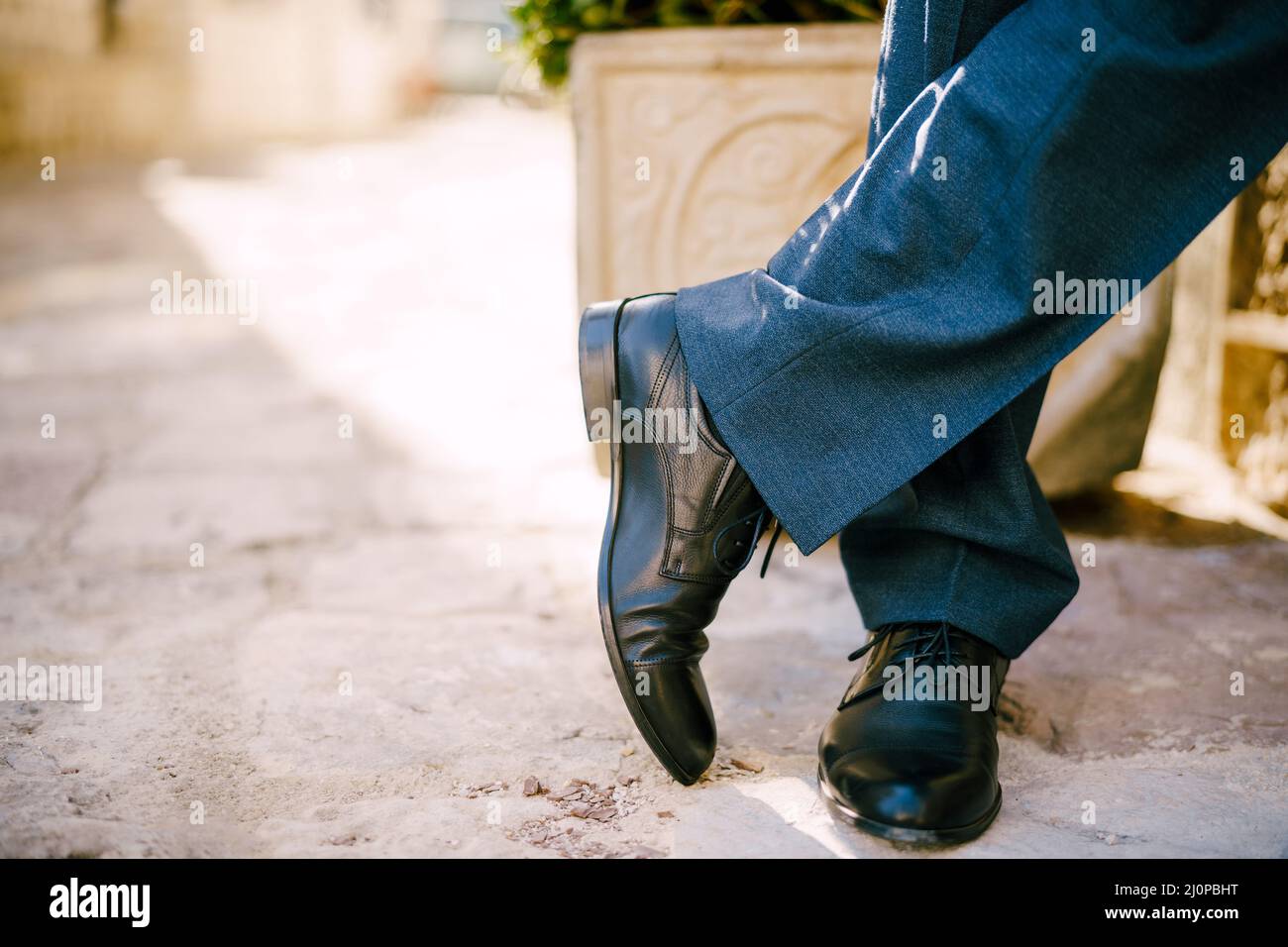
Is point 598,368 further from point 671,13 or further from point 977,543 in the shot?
point 671,13

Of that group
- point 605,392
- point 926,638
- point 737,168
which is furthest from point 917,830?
point 737,168

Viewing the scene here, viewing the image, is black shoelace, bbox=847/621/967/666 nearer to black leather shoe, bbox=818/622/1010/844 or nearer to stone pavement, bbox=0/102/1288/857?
black leather shoe, bbox=818/622/1010/844

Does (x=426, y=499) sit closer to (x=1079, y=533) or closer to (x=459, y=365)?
(x=459, y=365)

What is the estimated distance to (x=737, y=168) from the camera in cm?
162

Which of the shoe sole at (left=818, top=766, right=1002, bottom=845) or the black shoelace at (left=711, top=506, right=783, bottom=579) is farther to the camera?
the black shoelace at (left=711, top=506, right=783, bottom=579)

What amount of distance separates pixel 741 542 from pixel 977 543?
23cm

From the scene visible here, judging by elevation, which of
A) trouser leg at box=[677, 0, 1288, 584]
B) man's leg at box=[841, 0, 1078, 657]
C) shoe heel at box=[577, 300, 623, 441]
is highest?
trouser leg at box=[677, 0, 1288, 584]

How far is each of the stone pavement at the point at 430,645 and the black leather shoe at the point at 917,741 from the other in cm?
3

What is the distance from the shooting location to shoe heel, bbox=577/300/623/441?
39.2 inches

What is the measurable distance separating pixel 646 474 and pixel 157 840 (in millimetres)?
499

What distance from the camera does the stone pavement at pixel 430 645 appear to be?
35.7 inches

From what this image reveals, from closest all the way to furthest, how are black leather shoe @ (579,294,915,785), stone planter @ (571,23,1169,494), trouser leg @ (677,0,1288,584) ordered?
trouser leg @ (677,0,1288,584)
black leather shoe @ (579,294,915,785)
stone planter @ (571,23,1169,494)

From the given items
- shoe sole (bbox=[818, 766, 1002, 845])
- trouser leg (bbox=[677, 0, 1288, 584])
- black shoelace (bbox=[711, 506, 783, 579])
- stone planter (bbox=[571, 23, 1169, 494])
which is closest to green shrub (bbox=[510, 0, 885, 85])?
stone planter (bbox=[571, 23, 1169, 494])

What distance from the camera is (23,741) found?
1.02 metres
